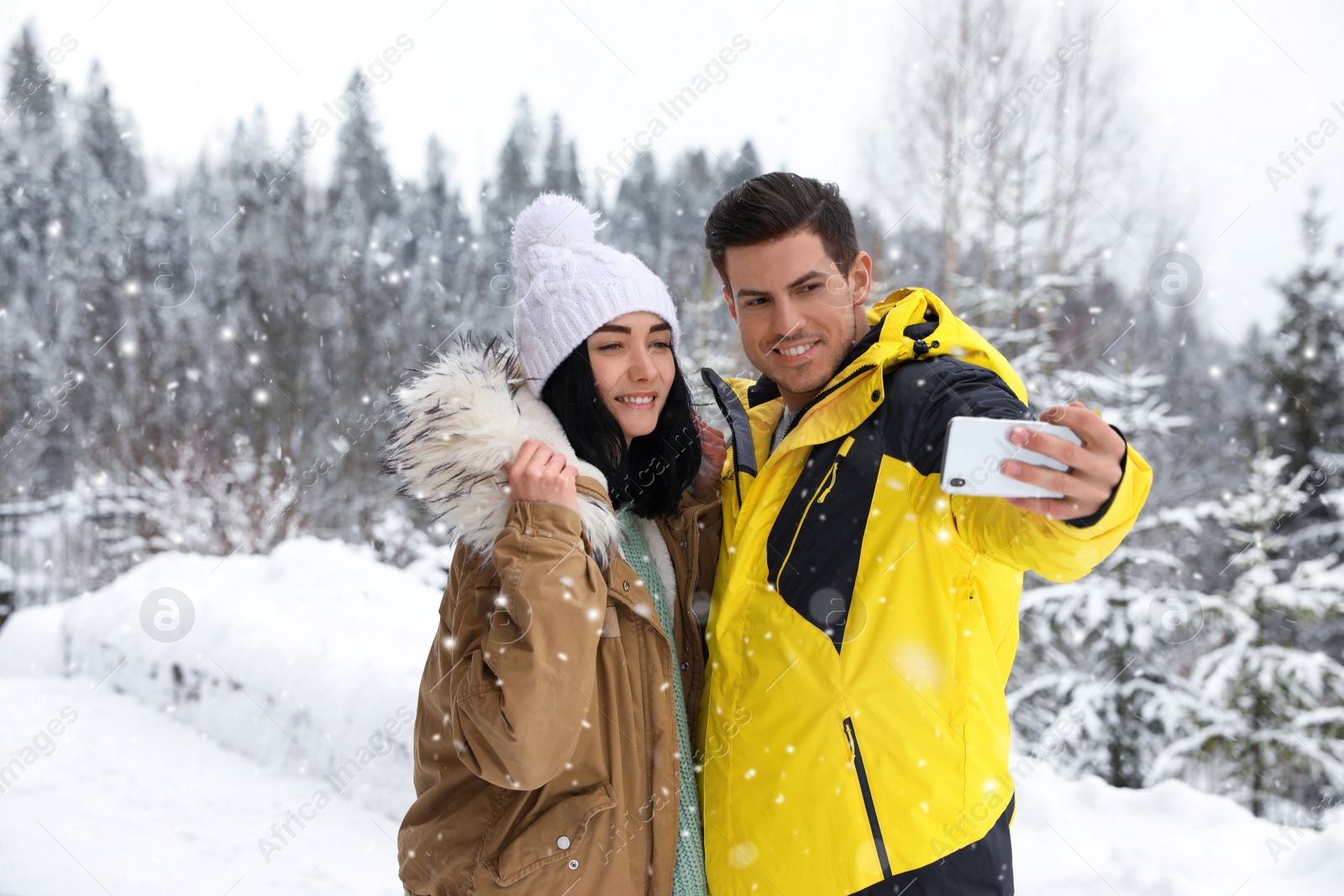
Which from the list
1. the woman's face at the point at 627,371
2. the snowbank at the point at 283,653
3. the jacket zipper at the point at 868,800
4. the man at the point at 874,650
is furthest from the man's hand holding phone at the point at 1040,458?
the snowbank at the point at 283,653

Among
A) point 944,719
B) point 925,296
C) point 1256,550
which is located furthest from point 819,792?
point 1256,550

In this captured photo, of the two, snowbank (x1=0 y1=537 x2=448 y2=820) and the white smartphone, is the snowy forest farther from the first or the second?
snowbank (x1=0 y1=537 x2=448 y2=820)

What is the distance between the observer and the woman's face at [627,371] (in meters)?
2.06

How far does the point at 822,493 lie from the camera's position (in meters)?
1.72

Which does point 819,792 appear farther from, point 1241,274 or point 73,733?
point 1241,274

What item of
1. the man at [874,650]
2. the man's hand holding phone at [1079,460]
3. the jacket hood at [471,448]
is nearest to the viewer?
the man's hand holding phone at [1079,460]

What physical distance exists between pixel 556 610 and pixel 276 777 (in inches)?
177

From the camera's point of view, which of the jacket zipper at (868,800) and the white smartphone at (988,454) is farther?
the jacket zipper at (868,800)

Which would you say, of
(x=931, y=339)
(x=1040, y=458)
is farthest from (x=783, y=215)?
(x=1040, y=458)

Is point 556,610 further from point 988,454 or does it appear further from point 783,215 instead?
point 783,215

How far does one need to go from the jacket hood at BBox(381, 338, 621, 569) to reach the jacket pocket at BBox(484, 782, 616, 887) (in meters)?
0.51

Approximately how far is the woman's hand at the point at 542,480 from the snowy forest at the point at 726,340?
37cm

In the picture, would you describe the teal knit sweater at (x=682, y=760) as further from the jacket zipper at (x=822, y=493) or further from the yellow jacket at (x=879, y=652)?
the jacket zipper at (x=822, y=493)

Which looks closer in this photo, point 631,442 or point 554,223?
point 554,223
